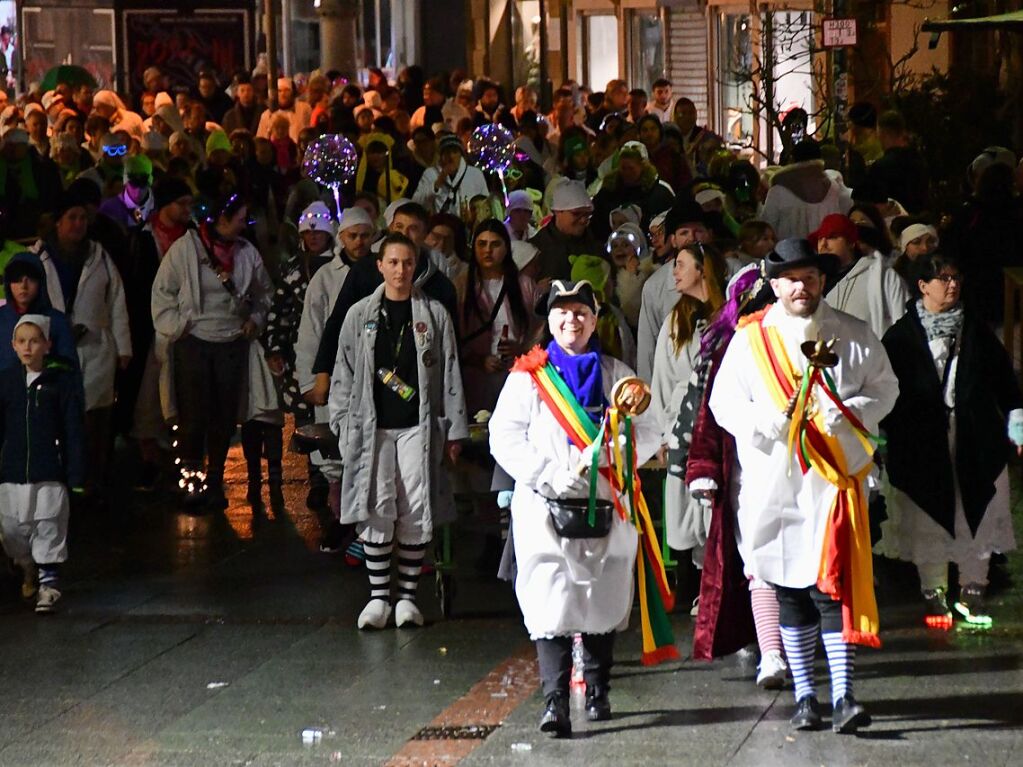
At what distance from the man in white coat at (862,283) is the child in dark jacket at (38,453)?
4.04 meters

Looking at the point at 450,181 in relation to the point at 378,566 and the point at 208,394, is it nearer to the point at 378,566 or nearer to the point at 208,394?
the point at 208,394

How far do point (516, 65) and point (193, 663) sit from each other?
35.8m

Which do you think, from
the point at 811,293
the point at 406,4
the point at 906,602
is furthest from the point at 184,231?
the point at 406,4

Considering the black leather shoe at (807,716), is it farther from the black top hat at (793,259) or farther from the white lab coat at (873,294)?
the white lab coat at (873,294)

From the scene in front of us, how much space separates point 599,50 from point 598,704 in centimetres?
3658

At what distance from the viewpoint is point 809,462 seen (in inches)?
322

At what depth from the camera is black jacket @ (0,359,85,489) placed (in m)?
11.1

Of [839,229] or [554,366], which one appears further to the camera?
[839,229]

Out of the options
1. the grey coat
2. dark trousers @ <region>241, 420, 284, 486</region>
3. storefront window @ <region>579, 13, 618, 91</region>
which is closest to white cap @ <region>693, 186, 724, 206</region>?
dark trousers @ <region>241, 420, 284, 486</region>

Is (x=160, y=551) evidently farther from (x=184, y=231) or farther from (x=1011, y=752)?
(x=1011, y=752)

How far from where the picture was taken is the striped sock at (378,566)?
1037 centimetres

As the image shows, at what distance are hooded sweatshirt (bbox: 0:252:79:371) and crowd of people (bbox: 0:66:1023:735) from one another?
0.06 feet

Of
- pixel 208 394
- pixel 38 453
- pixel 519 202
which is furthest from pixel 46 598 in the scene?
pixel 519 202

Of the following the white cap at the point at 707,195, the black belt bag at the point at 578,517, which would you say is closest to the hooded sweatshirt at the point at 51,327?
the black belt bag at the point at 578,517
